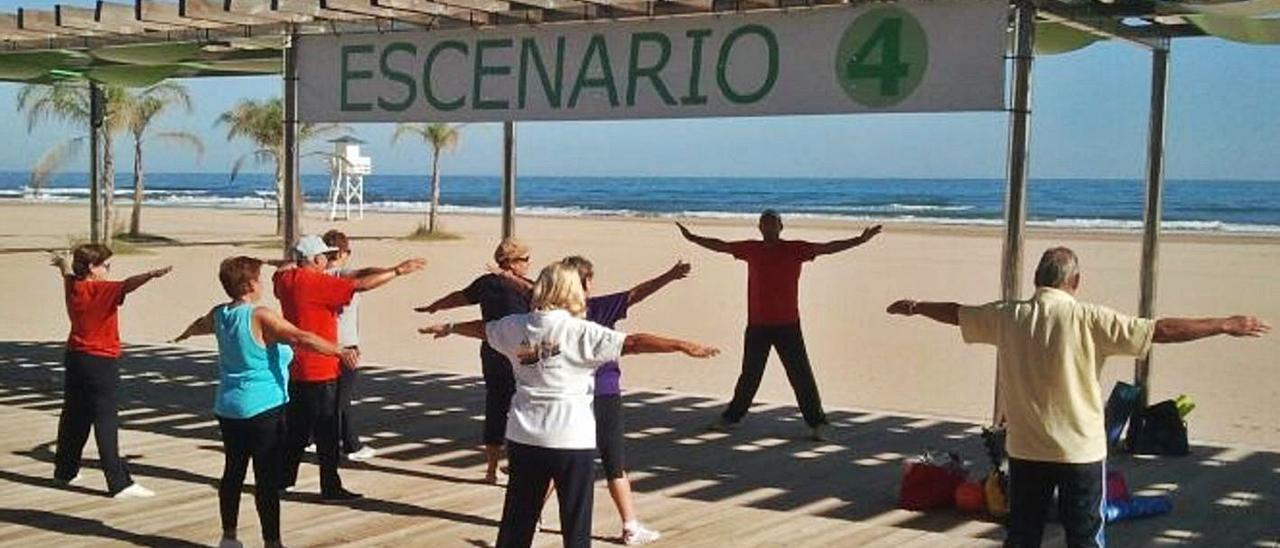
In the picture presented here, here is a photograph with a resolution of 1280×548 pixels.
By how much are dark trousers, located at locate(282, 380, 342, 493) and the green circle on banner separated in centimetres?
313

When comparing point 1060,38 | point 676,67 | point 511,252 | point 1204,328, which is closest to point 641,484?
point 511,252

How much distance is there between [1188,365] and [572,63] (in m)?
7.76

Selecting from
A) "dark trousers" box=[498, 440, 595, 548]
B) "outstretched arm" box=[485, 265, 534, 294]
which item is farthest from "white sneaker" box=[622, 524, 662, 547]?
"dark trousers" box=[498, 440, 595, 548]

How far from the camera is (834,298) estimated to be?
65.9 feet

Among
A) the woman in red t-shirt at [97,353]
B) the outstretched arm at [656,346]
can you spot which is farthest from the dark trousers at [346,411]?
the outstretched arm at [656,346]

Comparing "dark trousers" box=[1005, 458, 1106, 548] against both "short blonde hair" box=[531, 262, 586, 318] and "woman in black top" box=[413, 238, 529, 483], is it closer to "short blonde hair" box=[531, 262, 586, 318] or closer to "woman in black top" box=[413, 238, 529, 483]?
"short blonde hair" box=[531, 262, 586, 318]

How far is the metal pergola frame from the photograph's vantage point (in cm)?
700

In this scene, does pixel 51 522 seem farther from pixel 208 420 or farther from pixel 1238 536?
pixel 1238 536

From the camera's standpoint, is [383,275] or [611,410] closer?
[611,410]

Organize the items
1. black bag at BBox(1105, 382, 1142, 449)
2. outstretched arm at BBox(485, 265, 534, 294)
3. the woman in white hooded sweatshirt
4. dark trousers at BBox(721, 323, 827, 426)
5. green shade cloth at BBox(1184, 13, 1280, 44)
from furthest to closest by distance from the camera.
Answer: dark trousers at BBox(721, 323, 827, 426) → black bag at BBox(1105, 382, 1142, 449) → green shade cloth at BBox(1184, 13, 1280, 44) → outstretched arm at BBox(485, 265, 534, 294) → the woman in white hooded sweatshirt

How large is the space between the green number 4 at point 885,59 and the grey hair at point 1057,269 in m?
2.11

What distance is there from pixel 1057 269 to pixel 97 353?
4.81 meters

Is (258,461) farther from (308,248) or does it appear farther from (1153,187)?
(1153,187)

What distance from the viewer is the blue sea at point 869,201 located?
51.7 m
